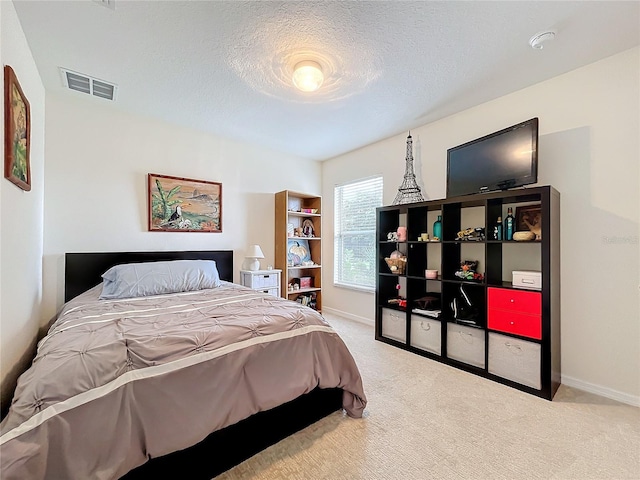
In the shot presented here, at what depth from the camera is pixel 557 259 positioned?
7.85 ft

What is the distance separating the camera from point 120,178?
314 cm

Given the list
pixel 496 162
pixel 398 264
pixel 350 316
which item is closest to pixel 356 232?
pixel 398 264

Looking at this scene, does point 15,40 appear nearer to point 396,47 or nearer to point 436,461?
point 396,47

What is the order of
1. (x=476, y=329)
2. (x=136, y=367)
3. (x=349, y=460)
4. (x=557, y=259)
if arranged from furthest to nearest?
(x=476, y=329), (x=557, y=259), (x=349, y=460), (x=136, y=367)

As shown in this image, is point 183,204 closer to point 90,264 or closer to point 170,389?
point 90,264

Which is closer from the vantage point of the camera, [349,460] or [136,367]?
[136,367]

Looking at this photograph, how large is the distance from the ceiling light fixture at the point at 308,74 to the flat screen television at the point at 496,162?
63.1 inches

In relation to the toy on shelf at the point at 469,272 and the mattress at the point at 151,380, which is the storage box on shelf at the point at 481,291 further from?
the mattress at the point at 151,380

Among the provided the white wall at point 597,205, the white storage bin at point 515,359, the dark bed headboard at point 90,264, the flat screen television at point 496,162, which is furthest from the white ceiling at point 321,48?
the white storage bin at point 515,359

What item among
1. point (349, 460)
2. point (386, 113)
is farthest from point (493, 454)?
point (386, 113)

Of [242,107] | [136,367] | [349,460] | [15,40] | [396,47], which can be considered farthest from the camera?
[242,107]

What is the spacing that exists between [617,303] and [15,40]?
14.8 ft

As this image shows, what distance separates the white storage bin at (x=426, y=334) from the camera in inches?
114

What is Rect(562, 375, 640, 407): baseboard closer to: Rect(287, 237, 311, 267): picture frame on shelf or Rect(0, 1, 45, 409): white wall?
Rect(287, 237, 311, 267): picture frame on shelf
